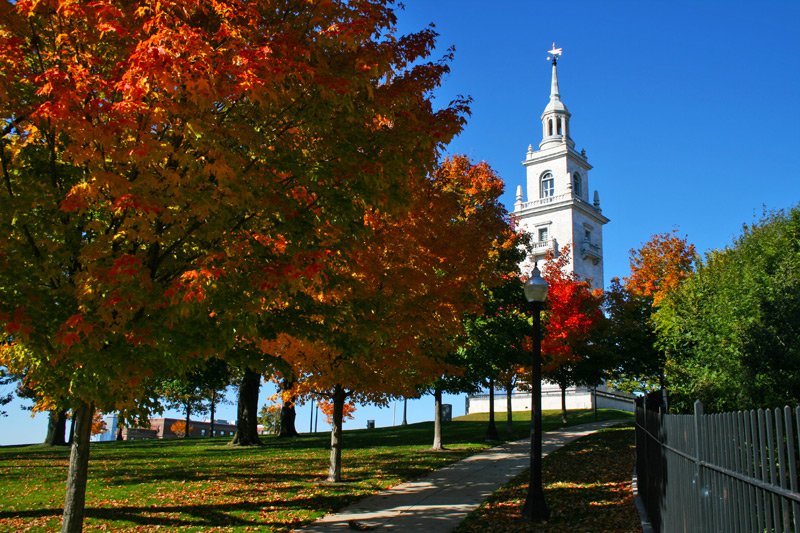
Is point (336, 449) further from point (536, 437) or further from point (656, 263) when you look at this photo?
point (656, 263)

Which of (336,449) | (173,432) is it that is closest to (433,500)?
(336,449)

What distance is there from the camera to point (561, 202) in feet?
212

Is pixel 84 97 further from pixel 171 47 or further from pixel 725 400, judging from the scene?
pixel 725 400

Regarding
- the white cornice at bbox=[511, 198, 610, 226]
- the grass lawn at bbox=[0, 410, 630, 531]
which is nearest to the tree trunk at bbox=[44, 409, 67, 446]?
the grass lawn at bbox=[0, 410, 630, 531]

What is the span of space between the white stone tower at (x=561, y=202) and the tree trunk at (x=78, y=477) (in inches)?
2193

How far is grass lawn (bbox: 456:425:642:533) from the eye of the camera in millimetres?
11164

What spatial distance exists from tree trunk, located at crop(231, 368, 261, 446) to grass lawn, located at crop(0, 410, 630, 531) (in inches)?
72.8

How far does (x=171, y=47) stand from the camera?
7.39 meters

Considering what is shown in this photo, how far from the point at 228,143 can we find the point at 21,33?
10.3ft

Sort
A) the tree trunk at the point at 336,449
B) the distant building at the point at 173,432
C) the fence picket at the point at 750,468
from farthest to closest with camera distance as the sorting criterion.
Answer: the distant building at the point at 173,432, the tree trunk at the point at 336,449, the fence picket at the point at 750,468

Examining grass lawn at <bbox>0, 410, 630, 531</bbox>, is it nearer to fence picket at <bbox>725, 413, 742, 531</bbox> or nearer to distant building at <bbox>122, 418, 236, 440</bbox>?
fence picket at <bbox>725, 413, 742, 531</bbox>

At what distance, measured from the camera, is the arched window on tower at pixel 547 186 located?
6862 centimetres

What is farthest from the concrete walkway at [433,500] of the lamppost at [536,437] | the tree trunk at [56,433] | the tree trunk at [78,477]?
the tree trunk at [56,433]

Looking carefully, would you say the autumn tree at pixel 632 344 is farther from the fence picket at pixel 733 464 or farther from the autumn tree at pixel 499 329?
the fence picket at pixel 733 464
